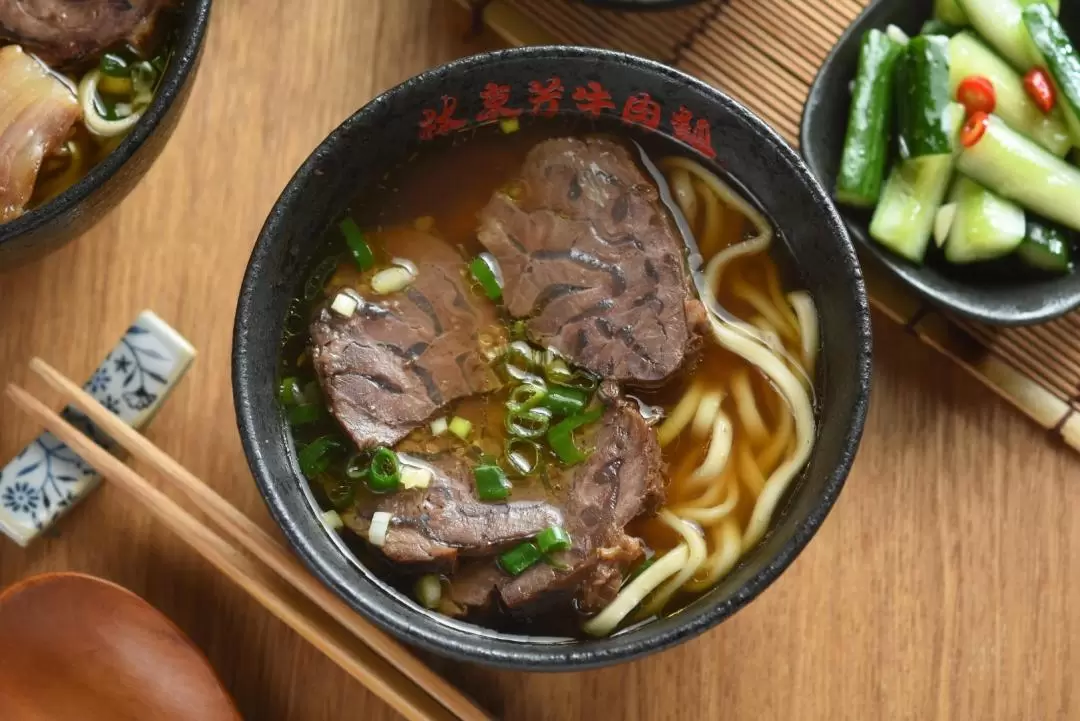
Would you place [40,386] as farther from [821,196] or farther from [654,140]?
[821,196]

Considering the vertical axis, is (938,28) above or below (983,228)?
above

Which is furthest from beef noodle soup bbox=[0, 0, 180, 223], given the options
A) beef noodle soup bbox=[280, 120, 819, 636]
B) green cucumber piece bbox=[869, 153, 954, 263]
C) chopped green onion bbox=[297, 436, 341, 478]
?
green cucumber piece bbox=[869, 153, 954, 263]

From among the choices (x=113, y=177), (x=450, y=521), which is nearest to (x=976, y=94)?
(x=450, y=521)

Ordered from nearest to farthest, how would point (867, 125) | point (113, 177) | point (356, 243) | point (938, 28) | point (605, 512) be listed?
point (113, 177) → point (605, 512) → point (356, 243) → point (867, 125) → point (938, 28)

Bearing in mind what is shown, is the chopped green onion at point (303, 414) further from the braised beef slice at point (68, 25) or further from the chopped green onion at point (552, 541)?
the braised beef slice at point (68, 25)

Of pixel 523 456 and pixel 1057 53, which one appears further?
pixel 1057 53

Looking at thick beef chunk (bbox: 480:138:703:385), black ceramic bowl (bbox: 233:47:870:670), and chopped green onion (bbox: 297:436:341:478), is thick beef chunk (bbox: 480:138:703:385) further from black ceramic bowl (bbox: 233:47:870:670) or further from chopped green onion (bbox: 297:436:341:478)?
chopped green onion (bbox: 297:436:341:478)

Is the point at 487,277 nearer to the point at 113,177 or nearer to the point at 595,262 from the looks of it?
the point at 595,262

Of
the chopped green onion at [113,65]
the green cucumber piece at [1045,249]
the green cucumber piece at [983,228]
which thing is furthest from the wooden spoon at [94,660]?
the green cucumber piece at [1045,249]
